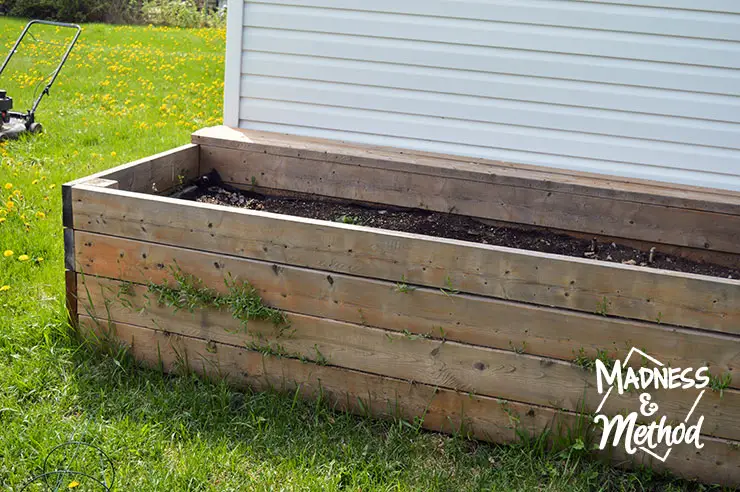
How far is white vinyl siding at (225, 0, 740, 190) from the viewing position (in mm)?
3508

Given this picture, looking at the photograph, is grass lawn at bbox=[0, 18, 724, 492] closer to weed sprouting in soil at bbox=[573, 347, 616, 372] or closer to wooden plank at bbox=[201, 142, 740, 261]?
weed sprouting in soil at bbox=[573, 347, 616, 372]

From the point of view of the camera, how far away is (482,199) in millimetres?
3092

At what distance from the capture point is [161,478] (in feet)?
6.57

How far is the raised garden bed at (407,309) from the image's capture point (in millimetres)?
2059

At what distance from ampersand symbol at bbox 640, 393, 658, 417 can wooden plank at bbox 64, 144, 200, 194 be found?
6.08ft

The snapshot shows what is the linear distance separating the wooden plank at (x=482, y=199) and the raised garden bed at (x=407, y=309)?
22mm

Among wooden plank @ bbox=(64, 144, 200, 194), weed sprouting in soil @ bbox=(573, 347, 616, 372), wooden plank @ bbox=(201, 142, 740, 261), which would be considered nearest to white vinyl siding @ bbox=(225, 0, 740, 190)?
wooden plank @ bbox=(201, 142, 740, 261)

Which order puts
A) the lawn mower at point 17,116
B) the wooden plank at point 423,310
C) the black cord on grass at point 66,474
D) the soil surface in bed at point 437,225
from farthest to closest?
the lawn mower at point 17,116
the soil surface in bed at point 437,225
the wooden plank at point 423,310
the black cord on grass at point 66,474

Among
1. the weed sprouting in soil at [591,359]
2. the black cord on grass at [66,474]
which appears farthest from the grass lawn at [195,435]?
the weed sprouting in soil at [591,359]

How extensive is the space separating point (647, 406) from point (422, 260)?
765mm

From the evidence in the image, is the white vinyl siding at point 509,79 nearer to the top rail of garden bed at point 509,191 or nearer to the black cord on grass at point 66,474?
the top rail of garden bed at point 509,191

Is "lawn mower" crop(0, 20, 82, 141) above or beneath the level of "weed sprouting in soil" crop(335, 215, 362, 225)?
above

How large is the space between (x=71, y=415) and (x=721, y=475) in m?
1.95

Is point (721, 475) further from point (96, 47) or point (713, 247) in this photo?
point (96, 47)
